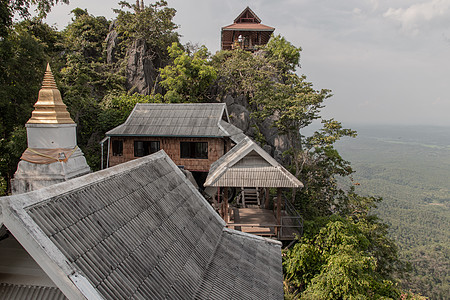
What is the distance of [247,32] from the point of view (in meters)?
34.8

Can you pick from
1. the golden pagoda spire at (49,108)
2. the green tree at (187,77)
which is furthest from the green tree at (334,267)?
the green tree at (187,77)

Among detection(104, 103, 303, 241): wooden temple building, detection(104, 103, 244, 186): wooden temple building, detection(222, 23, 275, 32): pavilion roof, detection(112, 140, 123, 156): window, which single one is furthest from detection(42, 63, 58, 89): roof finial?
detection(222, 23, 275, 32): pavilion roof

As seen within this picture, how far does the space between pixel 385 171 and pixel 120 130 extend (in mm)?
170644

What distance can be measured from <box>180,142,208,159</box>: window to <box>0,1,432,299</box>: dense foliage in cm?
476

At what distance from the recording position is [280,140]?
958 inches

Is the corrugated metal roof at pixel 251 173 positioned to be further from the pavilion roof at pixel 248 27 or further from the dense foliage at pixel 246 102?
the pavilion roof at pixel 248 27

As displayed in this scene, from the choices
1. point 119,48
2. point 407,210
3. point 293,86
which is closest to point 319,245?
point 293,86

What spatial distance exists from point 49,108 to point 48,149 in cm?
139

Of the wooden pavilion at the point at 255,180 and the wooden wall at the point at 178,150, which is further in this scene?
the wooden wall at the point at 178,150

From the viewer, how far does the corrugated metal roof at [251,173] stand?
35.4 feet

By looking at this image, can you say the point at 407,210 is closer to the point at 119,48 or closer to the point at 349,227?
the point at 349,227

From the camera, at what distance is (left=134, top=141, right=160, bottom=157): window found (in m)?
17.7

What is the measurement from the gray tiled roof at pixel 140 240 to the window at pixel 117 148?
12190 millimetres

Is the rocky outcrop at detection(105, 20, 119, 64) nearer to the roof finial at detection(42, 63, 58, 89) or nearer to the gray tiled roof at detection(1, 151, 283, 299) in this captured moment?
the roof finial at detection(42, 63, 58, 89)
